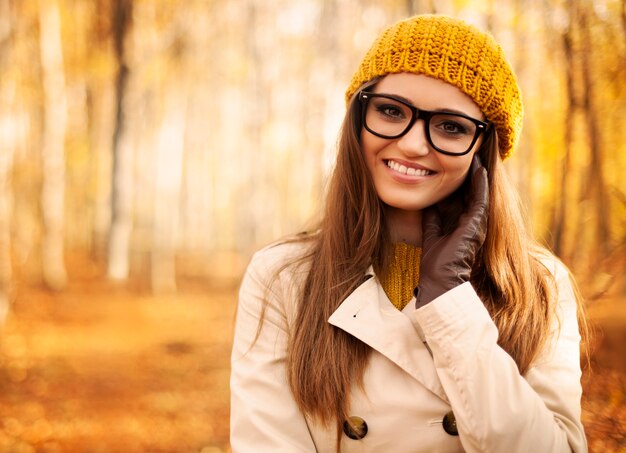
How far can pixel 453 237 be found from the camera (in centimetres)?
190

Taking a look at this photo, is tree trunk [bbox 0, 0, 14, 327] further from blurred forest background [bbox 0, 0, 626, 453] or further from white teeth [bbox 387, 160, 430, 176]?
white teeth [bbox 387, 160, 430, 176]

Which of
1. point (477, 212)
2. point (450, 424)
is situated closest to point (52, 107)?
point (477, 212)

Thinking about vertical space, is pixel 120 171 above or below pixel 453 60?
below

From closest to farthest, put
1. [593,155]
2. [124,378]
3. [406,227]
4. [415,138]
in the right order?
1. [415,138]
2. [406,227]
3. [593,155]
4. [124,378]

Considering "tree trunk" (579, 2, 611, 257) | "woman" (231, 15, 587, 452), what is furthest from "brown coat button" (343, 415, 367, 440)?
"tree trunk" (579, 2, 611, 257)

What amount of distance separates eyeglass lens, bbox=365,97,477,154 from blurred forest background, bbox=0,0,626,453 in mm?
497

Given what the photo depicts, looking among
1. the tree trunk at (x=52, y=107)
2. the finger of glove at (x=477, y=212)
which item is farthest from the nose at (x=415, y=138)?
the tree trunk at (x=52, y=107)

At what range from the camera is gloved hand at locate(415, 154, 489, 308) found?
1.82 meters

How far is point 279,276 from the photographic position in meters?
2.00

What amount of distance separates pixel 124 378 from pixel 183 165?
1215cm

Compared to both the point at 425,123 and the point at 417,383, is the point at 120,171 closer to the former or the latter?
the point at 425,123

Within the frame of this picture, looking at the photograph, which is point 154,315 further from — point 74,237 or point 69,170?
point 74,237

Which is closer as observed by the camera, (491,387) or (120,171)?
(491,387)

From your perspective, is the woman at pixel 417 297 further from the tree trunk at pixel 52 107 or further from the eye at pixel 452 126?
the tree trunk at pixel 52 107
